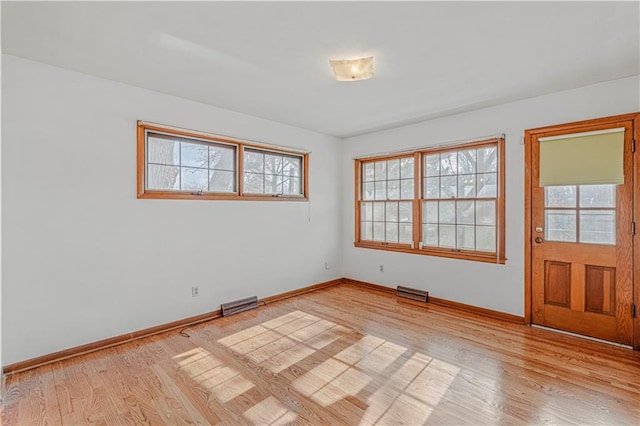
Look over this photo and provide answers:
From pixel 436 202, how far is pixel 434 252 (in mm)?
715

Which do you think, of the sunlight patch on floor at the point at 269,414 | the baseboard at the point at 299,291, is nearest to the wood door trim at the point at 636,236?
the sunlight patch on floor at the point at 269,414

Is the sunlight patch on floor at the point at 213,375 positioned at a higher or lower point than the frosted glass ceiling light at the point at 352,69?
lower

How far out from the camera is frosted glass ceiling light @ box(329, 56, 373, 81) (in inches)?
101

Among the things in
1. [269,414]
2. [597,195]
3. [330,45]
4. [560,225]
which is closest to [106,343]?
[269,414]

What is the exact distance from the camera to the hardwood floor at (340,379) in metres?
2.00

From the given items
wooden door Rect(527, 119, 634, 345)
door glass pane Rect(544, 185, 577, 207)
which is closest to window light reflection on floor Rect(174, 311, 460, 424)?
wooden door Rect(527, 119, 634, 345)

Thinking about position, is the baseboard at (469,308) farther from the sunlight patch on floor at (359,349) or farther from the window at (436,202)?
the sunlight patch on floor at (359,349)

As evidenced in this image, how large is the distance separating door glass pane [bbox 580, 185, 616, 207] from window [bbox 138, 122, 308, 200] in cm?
343

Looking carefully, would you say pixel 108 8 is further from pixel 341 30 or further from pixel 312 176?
pixel 312 176

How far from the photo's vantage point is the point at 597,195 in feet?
10.2

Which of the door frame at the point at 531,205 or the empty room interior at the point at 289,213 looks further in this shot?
the door frame at the point at 531,205

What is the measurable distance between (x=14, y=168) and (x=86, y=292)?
3.94ft

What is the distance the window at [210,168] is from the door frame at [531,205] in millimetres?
2961

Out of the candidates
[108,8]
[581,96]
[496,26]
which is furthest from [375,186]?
[108,8]
